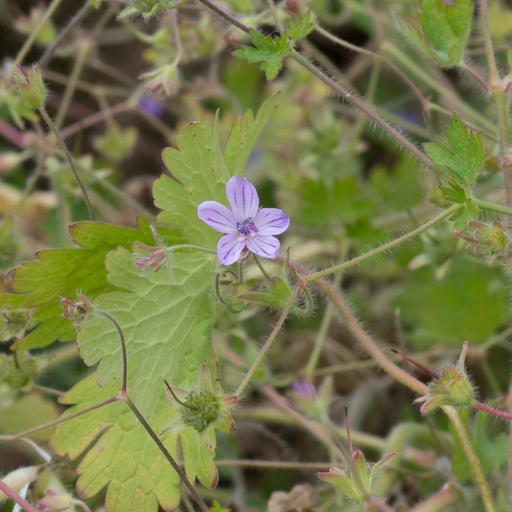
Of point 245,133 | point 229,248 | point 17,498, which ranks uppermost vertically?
point 245,133

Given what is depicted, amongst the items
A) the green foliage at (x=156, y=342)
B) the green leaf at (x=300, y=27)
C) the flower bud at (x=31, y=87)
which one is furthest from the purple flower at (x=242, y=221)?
the flower bud at (x=31, y=87)

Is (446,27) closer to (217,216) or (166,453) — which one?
(217,216)

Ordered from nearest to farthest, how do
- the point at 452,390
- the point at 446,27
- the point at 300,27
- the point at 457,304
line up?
the point at 452,390 < the point at 300,27 < the point at 446,27 < the point at 457,304

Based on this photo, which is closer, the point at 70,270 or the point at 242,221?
the point at 242,221

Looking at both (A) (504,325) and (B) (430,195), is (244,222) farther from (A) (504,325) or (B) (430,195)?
(A) (504,325)

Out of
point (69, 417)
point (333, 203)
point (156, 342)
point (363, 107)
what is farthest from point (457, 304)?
point (69, 417)

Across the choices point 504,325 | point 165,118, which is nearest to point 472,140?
point 504,325
